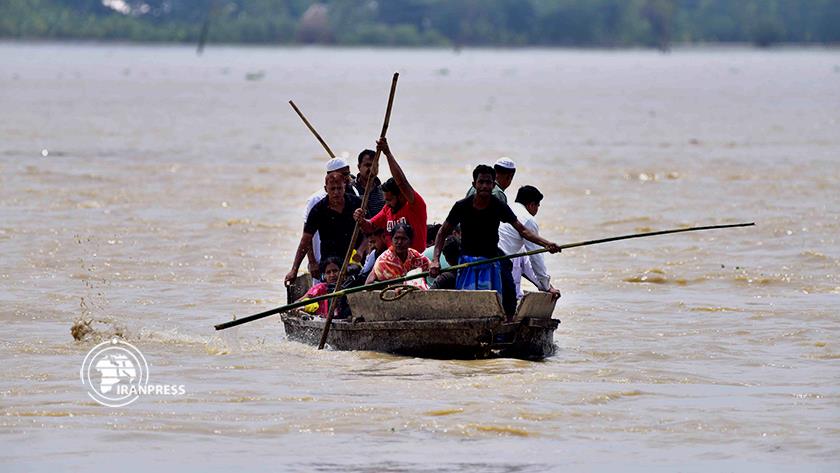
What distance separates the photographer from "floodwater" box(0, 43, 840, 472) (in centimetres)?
812

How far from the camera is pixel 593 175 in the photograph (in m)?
23.3

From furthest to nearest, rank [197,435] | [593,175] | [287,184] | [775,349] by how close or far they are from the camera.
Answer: [593,175] < [287,184] < [775,349] < [197,435]

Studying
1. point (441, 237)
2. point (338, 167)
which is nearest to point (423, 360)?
point (441, 237)

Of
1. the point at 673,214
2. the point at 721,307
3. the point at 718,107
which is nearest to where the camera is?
the point at 721,307

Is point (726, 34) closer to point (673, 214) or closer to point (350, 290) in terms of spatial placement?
point (673, 214)

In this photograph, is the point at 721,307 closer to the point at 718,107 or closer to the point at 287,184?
the point at 287,184

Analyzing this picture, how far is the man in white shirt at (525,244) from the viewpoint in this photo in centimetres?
1020

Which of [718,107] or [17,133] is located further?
[718,107]

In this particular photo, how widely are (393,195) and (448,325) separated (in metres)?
0.94

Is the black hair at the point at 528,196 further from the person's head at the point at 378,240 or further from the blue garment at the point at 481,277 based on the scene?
the person's head at the point at 378,240

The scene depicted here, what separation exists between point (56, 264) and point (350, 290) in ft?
16.5

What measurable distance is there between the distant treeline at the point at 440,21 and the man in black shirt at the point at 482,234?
118787 mm

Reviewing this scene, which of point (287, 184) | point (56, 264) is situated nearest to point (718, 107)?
point (287, 184)

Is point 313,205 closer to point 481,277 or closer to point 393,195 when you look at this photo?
point 393,195
